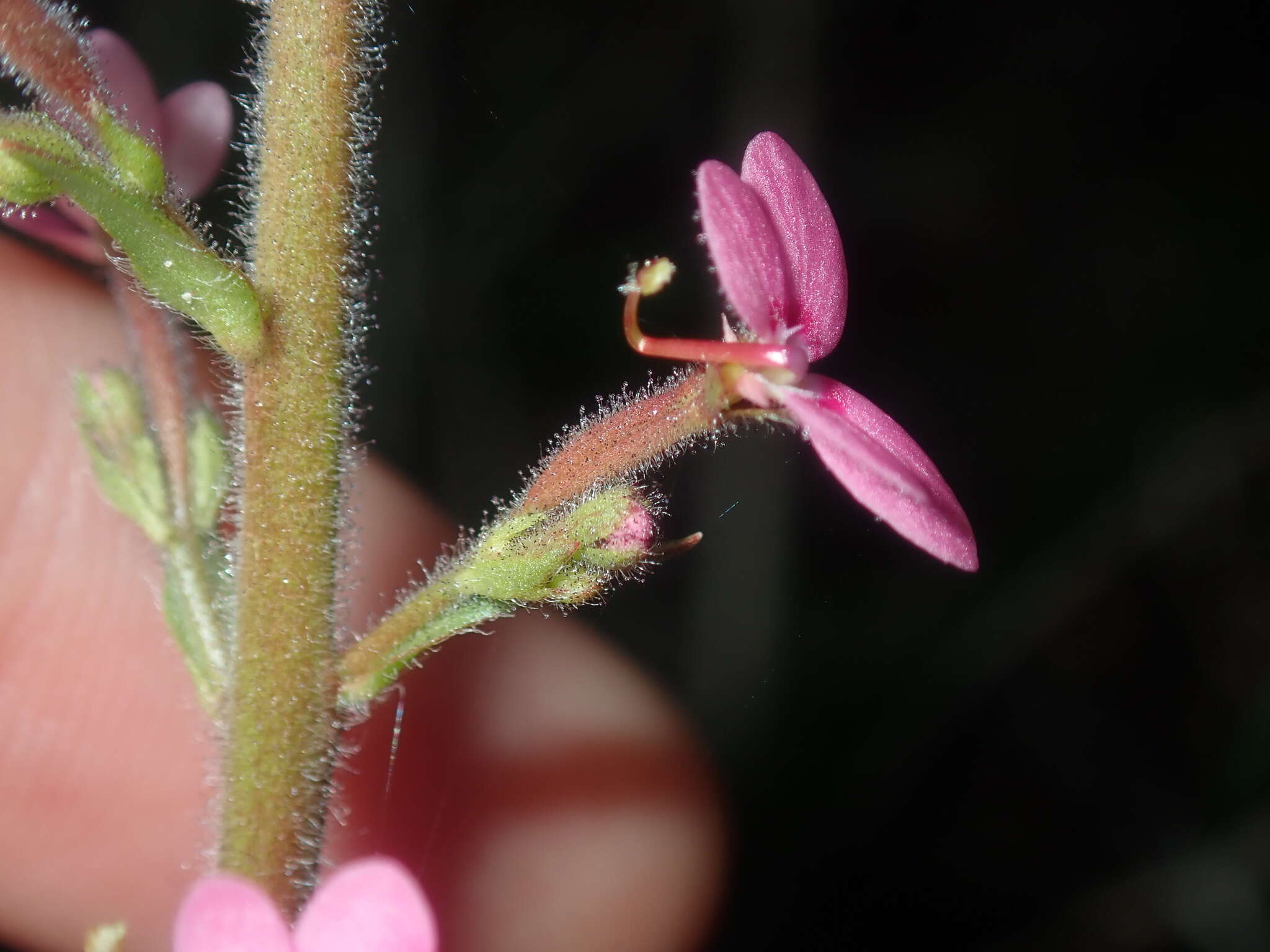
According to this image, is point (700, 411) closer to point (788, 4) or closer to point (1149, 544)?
point (788, 4)

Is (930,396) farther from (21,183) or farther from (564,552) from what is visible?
(21,183)

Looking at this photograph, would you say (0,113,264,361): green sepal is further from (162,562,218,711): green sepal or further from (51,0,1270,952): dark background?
(51,0,1270,952): dark background

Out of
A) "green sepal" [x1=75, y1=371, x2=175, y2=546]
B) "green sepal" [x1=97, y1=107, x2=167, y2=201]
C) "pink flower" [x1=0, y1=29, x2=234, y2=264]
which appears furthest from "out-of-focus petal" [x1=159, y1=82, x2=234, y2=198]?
"green sepal" [x1=97, y1=107, x2=167, y2=201]

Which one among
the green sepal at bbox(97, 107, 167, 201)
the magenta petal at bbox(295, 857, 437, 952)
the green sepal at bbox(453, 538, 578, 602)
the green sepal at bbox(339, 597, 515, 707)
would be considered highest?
the green sepal at bbox(97, 107, 167, 201)

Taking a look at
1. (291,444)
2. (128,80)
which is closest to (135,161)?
(291,444)

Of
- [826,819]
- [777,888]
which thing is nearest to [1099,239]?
[826,819]

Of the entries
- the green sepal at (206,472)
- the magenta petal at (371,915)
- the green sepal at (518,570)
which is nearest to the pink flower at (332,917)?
the magenta petal at (371,915)
